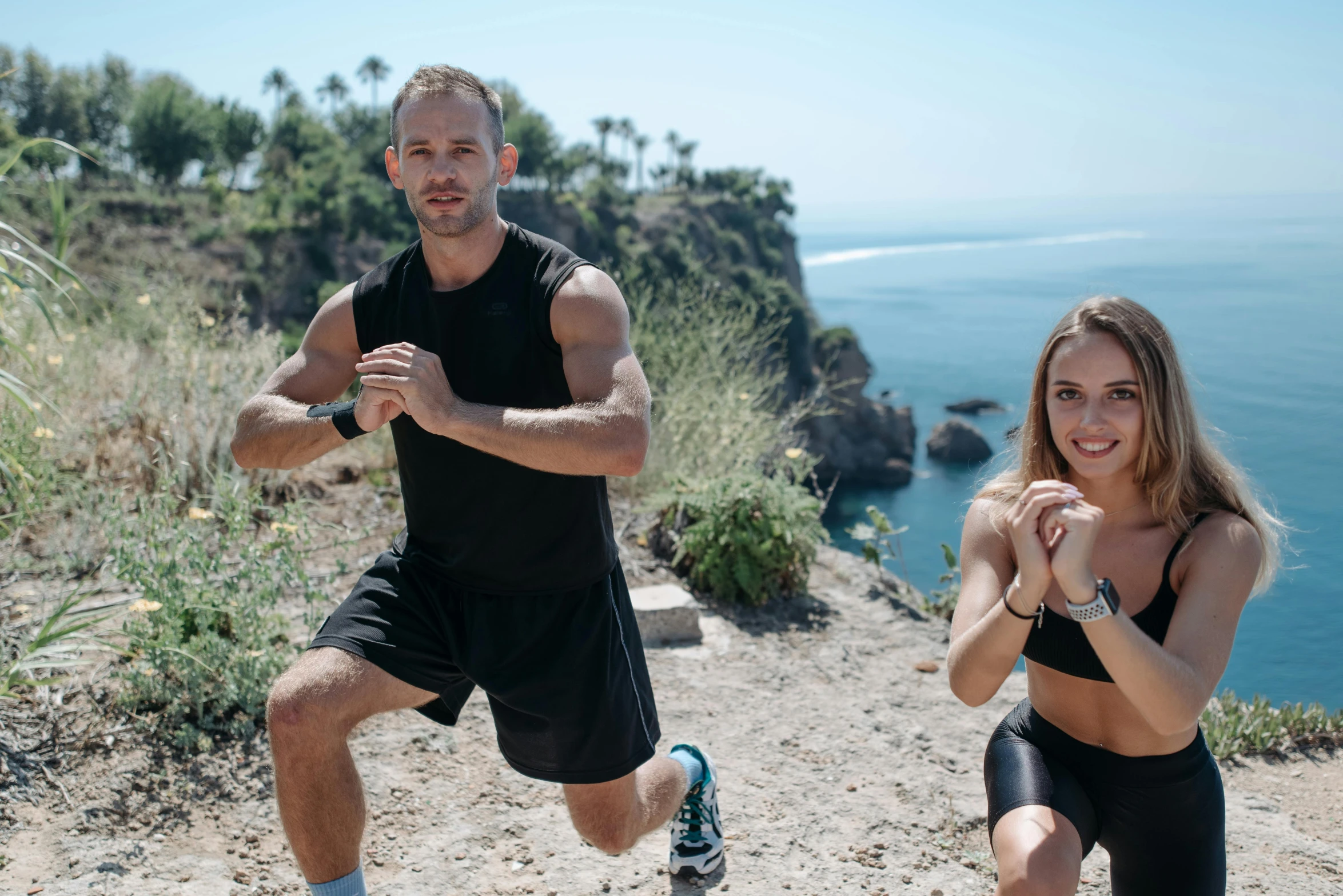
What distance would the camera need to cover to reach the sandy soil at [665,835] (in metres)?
2.73

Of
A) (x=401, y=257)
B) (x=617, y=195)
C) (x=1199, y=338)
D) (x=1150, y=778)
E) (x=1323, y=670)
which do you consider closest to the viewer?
(x=1150, y=778)

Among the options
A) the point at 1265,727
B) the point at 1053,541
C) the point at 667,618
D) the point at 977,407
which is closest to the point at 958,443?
the point at 977,407

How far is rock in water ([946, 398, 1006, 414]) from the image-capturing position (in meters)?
53.7

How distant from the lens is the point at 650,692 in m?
2.63

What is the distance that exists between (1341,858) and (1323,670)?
3037mm

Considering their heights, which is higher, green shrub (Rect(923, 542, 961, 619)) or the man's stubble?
the man's stubble

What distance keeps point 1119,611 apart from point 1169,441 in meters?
0.49

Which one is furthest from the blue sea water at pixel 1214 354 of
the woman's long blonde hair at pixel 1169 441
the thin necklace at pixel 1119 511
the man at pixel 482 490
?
the man at pixel 482 490

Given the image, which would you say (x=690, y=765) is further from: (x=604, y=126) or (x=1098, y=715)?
(x=604, y=126)

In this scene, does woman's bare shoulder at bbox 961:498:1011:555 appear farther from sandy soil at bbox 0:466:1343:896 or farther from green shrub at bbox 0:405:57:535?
green shrub at bbox 0:405:57:535

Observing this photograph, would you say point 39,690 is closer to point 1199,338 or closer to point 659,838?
point 659,838

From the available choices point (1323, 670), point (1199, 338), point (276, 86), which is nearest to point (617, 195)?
point (276, 86)

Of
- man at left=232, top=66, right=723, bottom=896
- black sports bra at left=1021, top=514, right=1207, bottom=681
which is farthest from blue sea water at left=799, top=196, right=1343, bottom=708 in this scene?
man at left=232, top=66, right=723, bottom=896

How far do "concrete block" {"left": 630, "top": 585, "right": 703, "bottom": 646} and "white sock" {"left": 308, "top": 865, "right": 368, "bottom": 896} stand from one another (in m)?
2.26
